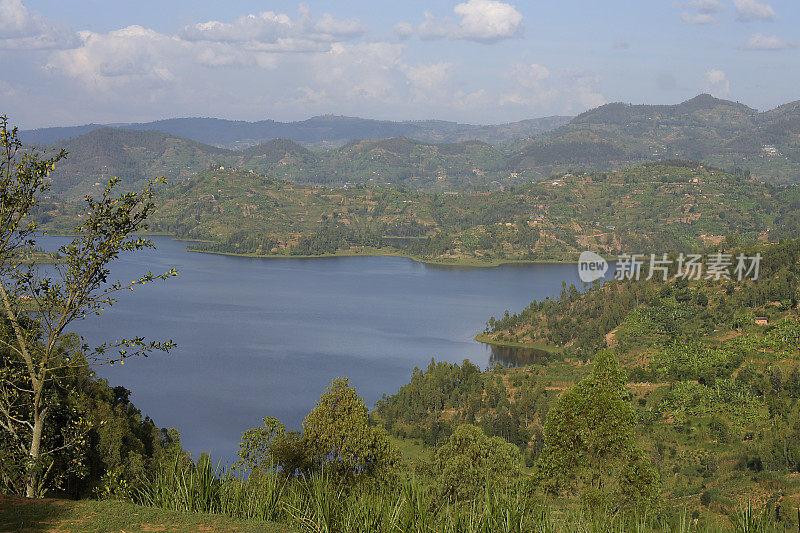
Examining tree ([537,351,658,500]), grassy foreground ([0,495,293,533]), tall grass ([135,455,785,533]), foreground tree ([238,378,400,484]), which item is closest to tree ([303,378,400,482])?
foreground tree ([238,378,400,484])

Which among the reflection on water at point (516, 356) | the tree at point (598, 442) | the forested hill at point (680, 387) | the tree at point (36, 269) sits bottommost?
the reflection on water at point (516, 356)

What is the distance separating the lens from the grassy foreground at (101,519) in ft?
39.6

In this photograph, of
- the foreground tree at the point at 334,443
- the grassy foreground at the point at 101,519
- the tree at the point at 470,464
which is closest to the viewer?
the grassy foreground at the point at 101,519

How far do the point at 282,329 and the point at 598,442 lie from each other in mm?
83415

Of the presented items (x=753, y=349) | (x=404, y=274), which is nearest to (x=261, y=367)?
(x=753, y=349)

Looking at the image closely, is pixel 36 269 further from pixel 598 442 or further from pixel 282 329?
pixel 282 329

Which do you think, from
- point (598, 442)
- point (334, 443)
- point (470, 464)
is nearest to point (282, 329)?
point (470, 464)

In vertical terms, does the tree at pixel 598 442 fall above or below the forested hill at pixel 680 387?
above

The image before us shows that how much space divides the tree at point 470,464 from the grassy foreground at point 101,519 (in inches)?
660

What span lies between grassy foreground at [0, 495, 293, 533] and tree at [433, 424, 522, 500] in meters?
16.8

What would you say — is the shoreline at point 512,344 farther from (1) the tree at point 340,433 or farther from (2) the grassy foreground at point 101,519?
(2) the grassy foreground at point 101,519

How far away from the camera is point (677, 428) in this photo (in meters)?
55.0

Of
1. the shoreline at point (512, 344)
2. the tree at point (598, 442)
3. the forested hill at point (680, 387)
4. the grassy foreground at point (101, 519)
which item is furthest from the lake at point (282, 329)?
the grassy foreground at point (101, 519)

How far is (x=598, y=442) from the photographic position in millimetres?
25359
